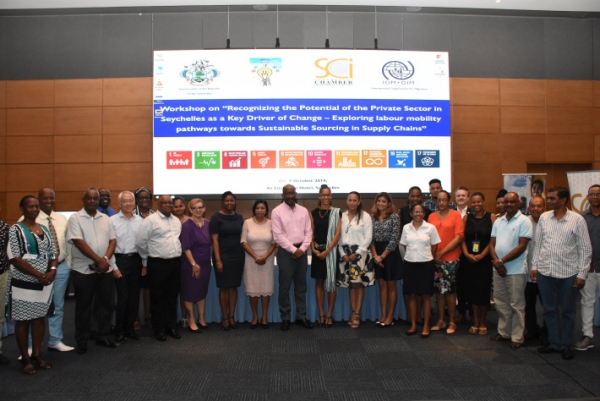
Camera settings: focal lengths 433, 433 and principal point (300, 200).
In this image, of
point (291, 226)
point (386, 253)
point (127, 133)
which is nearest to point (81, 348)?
point (291, 226)

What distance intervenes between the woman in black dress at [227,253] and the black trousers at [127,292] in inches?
29.9

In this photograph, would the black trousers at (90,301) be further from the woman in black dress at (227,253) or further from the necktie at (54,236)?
the woman in black dress at (227,253)

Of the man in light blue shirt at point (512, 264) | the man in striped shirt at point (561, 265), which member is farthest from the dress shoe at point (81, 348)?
the man in striped shirt at point (561, 265)

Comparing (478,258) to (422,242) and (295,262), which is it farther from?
(295,262)

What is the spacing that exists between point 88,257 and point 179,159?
2865mm

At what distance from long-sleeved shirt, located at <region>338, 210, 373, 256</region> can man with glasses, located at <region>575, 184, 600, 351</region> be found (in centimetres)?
192

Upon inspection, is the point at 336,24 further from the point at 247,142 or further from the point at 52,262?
the point at 52,262

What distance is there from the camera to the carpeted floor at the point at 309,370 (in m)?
2.84

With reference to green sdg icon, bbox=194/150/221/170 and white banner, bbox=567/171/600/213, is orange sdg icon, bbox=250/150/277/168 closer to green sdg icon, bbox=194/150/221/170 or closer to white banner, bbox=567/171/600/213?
green sdg icon, bbox=194/150/221/170

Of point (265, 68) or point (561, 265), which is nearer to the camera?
point (561, 265)

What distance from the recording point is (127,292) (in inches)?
161

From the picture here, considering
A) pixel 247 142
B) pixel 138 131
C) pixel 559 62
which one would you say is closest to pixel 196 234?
pixel 247 142

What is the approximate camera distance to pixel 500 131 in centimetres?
740

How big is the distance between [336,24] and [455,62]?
2.13 m
